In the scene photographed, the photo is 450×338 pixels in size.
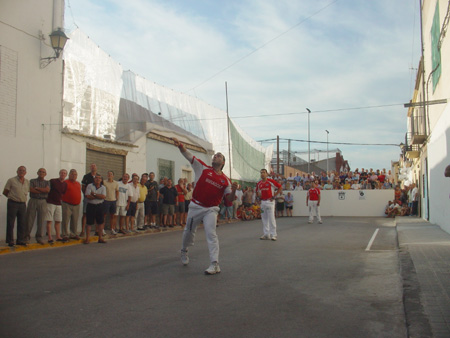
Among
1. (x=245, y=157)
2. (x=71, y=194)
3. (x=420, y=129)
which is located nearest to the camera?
(x=71, y=194)

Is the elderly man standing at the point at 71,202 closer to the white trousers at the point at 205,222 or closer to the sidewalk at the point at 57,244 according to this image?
the sidewalk at the point at 57,244

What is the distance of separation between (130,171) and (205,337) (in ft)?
50.2

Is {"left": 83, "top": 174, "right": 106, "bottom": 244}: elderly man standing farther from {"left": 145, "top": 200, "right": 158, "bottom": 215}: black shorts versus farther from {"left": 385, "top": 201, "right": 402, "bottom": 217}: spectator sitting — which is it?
{"left": 385, "top": 201, "right": 402, "bottom": 217}: spectator sitting

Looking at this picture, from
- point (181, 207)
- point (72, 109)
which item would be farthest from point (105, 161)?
point (181, 207)

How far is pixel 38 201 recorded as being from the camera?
38.1 ft

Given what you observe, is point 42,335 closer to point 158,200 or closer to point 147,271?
point 147,271

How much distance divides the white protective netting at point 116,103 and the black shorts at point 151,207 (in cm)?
324

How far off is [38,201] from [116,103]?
844 centimetres

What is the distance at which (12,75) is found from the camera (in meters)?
12.9

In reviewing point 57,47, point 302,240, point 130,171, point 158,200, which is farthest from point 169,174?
point 302,240

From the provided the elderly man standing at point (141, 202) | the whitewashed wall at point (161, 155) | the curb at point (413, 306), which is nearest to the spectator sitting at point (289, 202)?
the whitewashed wall at point (161, 155)

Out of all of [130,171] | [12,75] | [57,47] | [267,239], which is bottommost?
[267,239]

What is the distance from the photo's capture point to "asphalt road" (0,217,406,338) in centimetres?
437

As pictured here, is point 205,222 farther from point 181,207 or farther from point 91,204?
point 181,207
